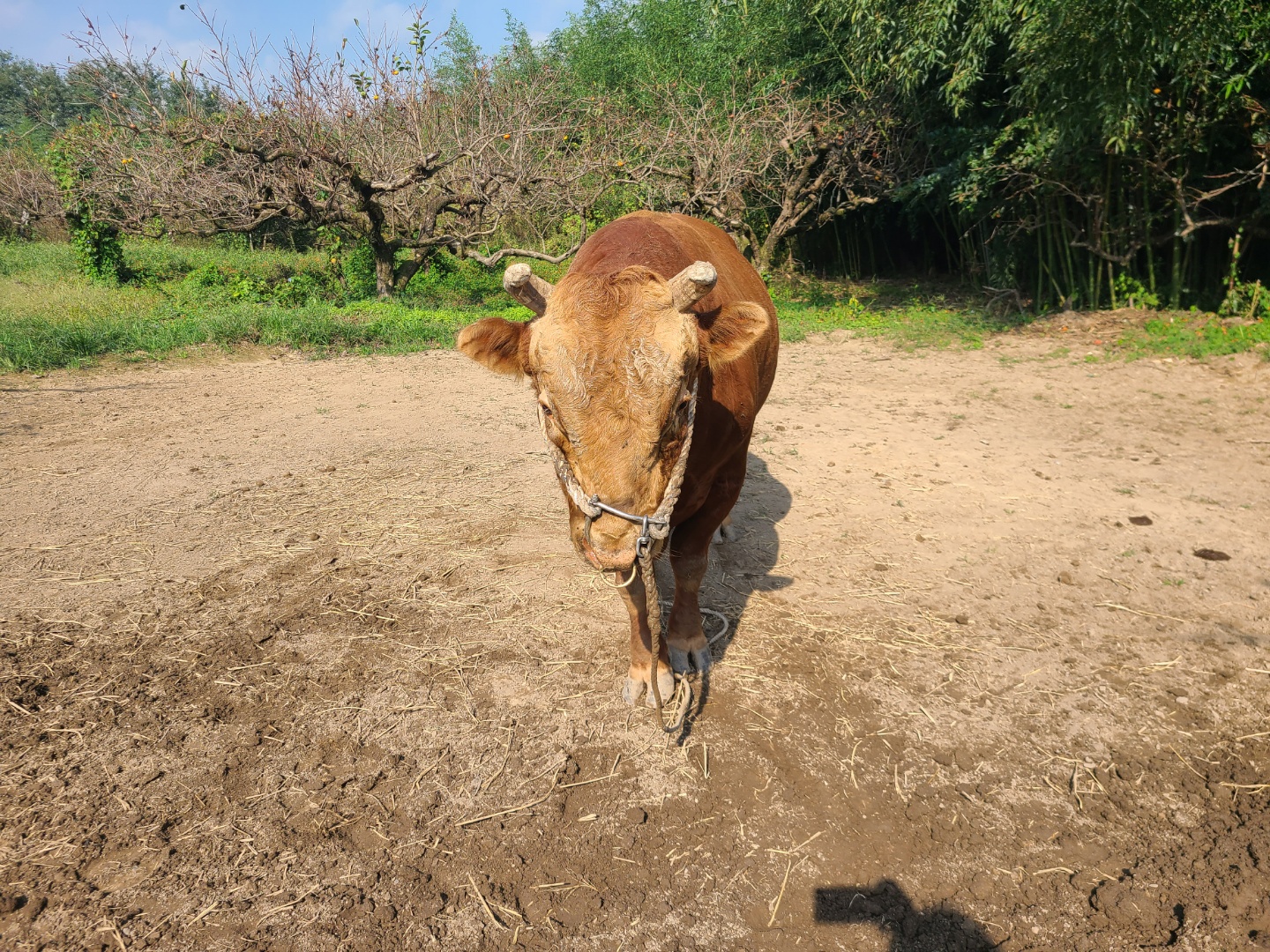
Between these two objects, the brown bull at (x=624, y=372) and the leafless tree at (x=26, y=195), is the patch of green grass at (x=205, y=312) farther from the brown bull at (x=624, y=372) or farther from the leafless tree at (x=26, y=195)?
the brown bull at (x=624, y=372)

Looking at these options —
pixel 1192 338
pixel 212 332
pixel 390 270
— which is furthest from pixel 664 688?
pixel 390 270

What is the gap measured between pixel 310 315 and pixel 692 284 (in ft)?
33.5

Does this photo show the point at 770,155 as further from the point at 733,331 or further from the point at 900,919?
the point at 900,919

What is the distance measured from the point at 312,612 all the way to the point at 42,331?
A: 326 inches

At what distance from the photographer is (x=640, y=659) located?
3.24 meters

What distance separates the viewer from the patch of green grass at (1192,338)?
26.8 feet

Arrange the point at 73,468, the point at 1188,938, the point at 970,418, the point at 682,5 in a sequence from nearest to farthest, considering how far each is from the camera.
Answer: the point at 1188,938 → the point at 73,468 → the point at 970,418 → the point at 682,5

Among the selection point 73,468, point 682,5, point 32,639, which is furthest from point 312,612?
point 682,5

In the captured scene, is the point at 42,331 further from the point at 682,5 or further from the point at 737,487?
the point at 682,5

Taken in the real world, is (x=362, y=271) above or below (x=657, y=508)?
above

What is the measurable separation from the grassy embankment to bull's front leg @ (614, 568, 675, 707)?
7987 mm

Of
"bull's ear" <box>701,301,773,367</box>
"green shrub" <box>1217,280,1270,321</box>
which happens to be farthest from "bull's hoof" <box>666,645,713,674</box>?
"green shrub" <box>1217,280,1270,321</box>

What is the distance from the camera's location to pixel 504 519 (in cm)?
502

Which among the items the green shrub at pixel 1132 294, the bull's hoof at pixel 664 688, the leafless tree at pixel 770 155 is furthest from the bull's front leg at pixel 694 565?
the leafless tree at pixel 770 155
